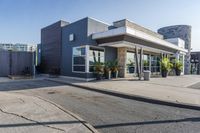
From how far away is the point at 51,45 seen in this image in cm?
1978

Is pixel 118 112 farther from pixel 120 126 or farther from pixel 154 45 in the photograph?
pixel 154 45

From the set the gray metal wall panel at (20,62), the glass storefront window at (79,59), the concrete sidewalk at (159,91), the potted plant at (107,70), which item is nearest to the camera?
the concrete sidewalk at (159,91)

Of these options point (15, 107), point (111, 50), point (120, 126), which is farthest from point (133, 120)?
point (111, 50)

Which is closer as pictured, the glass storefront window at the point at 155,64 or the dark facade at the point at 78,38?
the dark facade at the point at 78,38

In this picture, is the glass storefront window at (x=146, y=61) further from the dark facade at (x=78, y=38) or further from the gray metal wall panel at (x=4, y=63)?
the gray metal wall panel at (x=4, y=63)

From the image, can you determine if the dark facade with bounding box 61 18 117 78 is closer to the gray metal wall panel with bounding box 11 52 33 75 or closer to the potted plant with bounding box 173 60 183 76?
the gray metal wall panel with bounding box 11 52 33 75

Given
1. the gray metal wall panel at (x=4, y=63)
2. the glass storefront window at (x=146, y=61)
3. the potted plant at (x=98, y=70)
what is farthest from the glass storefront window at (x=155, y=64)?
the gray metal wall panel at (x=4, y=63)

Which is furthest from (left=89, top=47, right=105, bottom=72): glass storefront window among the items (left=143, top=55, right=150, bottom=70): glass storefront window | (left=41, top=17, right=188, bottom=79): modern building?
(left=143, top=55, right=150, bottom=70): glass storefront window

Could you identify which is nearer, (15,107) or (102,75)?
(15,107)

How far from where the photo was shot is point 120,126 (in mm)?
4562

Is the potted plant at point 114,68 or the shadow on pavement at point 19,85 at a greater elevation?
the potted plant at point 114,68

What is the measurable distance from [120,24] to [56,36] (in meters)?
7.11

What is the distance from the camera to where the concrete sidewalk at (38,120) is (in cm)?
407

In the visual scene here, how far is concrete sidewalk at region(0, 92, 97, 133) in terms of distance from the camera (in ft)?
13.4
